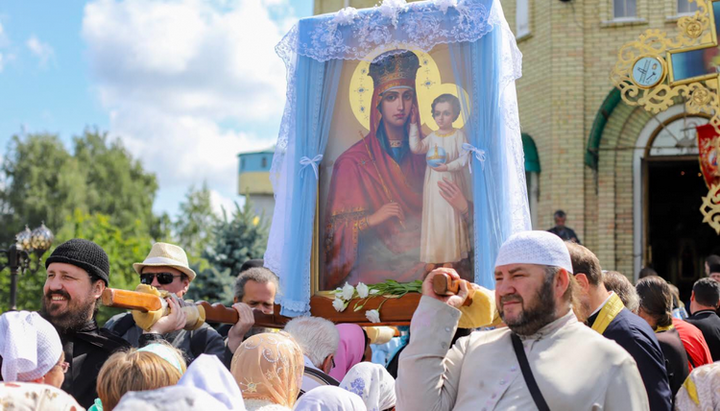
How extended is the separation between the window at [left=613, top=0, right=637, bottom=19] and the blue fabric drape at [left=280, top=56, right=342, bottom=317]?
10.0 meters

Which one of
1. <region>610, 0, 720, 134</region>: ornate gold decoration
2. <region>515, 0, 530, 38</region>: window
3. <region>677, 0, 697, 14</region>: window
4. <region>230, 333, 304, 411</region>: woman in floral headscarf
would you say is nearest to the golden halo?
<region>230, 333, 304, 411</region>: woman in floral headscarf

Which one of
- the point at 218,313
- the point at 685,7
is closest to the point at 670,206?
the point at 685,7

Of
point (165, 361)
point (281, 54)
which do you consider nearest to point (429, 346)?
point (165, 361)

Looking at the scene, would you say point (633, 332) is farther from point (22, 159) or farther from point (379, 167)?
point (22, 159)

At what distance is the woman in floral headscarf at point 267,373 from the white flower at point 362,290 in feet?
5.93

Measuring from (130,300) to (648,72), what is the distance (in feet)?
22.9

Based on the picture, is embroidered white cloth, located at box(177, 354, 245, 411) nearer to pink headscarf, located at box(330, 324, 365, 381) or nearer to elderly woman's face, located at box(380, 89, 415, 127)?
pink headscarf, located at box(330, 324, 365, 381)

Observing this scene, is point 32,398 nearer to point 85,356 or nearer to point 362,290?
point 85,356

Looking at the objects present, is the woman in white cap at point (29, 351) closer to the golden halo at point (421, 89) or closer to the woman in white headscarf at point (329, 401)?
the woman in white headscarf at point (329, 401)

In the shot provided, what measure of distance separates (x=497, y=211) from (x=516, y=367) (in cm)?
220

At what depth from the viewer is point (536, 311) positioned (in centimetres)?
297

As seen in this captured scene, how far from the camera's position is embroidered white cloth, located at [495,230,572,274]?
9.80 ft

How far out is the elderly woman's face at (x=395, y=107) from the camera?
215 inches

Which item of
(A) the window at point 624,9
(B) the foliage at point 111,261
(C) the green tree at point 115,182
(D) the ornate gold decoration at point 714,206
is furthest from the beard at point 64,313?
(C) the green tree at point 115,182
